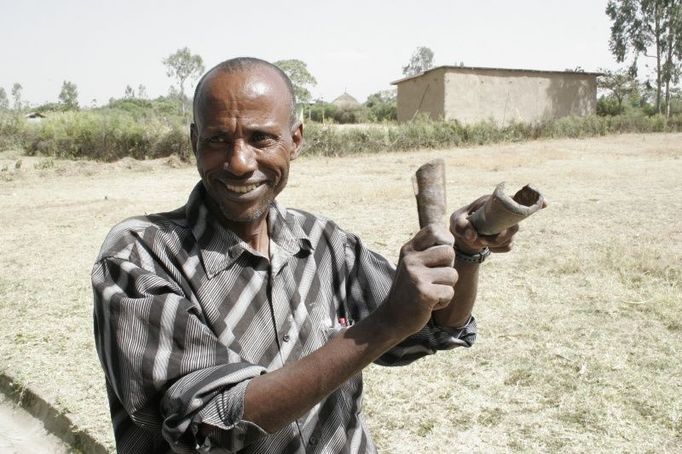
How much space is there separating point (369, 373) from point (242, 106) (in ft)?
8.67

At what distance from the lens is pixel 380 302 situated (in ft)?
4.78

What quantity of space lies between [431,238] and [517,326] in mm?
3375

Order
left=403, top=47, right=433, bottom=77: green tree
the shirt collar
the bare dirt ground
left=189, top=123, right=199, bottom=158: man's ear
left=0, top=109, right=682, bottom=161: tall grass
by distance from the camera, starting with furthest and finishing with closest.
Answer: left=403, top=47, right=433, bottom=77: green tree < left=0, top=109, right=682, bottom=161: tall grass < the bare dirt ground < left=189, top=123, right=199, bottom=158: man's ear < the shirt collar

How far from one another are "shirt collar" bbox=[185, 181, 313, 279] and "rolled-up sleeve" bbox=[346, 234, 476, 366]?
0.14 meters

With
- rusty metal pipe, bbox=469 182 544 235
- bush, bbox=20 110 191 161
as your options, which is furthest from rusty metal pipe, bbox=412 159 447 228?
bush, bbox=20 110 191 161

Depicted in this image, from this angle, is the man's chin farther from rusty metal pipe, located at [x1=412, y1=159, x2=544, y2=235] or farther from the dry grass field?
the dry grass field

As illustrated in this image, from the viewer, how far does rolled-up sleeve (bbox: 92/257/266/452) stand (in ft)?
3.33

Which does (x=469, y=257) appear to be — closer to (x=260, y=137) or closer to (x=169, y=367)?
(x=260, y=137)

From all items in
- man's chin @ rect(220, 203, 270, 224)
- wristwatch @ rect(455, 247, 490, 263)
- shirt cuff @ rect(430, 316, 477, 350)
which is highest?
man's chin @ rect(220, 203, 270, 224)

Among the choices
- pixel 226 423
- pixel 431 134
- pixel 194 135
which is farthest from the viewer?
pixel 431 134

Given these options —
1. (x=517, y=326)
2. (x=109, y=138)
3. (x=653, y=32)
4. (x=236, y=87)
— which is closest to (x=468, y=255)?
(x=236, y=87)

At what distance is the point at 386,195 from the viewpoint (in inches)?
403

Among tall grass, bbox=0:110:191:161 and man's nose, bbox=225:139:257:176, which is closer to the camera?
man's nose, bbox=225:139:257:176

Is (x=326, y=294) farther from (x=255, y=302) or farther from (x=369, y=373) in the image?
(x=369, y=373)
